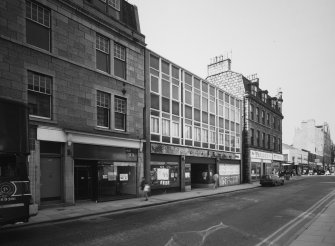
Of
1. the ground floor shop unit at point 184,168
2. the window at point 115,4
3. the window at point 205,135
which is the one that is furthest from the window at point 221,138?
the window at point 115,4

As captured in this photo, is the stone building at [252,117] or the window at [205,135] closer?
the window at [205,135]

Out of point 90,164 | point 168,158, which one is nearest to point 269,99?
point 168,158

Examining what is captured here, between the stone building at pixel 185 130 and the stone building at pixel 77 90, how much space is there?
1.84 meters

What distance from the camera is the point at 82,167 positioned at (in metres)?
17.7

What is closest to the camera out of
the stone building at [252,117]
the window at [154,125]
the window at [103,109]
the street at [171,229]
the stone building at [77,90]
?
the street at [171,229]

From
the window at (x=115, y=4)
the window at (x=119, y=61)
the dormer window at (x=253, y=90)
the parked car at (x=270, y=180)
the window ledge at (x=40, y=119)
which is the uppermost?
the window at (x=115, y=4)

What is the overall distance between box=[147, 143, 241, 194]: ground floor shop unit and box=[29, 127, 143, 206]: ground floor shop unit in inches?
88.2

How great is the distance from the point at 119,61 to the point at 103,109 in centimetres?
381

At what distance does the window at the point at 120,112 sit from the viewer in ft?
65.3

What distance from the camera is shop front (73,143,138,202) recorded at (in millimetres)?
17375

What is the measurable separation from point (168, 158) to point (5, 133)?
17.1 meters

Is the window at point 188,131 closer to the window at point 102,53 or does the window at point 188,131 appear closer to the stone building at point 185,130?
the stone building at point 185,130

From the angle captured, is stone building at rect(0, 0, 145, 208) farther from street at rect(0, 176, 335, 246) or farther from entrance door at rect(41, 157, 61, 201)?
street at rect(0, 176, 335, 246)

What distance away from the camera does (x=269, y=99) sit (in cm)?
5166
